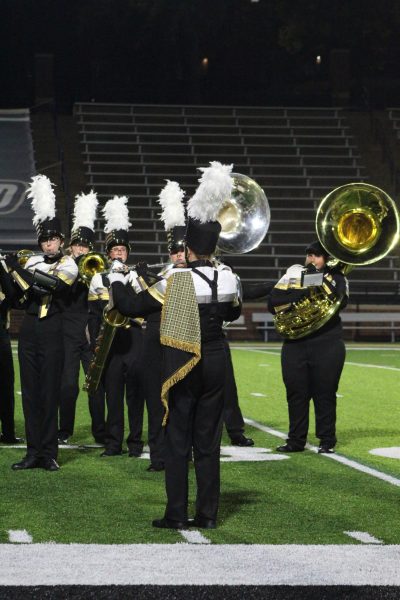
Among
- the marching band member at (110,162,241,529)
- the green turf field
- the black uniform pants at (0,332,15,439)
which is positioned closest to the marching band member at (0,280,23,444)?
the black uniform pants at (0,332,15,439)

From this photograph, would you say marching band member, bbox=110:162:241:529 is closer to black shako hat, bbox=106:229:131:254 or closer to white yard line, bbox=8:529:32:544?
white yard line, bbox=8:529:32:544

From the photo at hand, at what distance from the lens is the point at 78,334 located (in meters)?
11.7

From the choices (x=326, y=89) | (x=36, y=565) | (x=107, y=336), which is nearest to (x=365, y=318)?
(x=326, y=89)

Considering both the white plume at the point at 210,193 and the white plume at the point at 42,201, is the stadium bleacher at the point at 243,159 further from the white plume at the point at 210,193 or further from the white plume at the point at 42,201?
the white plume at the point at 210,193

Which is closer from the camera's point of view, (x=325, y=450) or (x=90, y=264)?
(x=325, y=450)

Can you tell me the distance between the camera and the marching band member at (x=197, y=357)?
7.13 metres

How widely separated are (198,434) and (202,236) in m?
1.04

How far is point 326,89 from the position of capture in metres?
43.5

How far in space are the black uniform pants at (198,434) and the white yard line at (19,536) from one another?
2.47 feet

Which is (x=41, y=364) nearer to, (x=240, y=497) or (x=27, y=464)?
(x=27, y=464)

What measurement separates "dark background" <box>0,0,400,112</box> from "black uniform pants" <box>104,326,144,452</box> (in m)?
31.0

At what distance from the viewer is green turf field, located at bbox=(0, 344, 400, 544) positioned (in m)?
7.03

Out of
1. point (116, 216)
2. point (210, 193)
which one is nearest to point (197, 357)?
point (210, 193)

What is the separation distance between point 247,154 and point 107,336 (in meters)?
27.9
